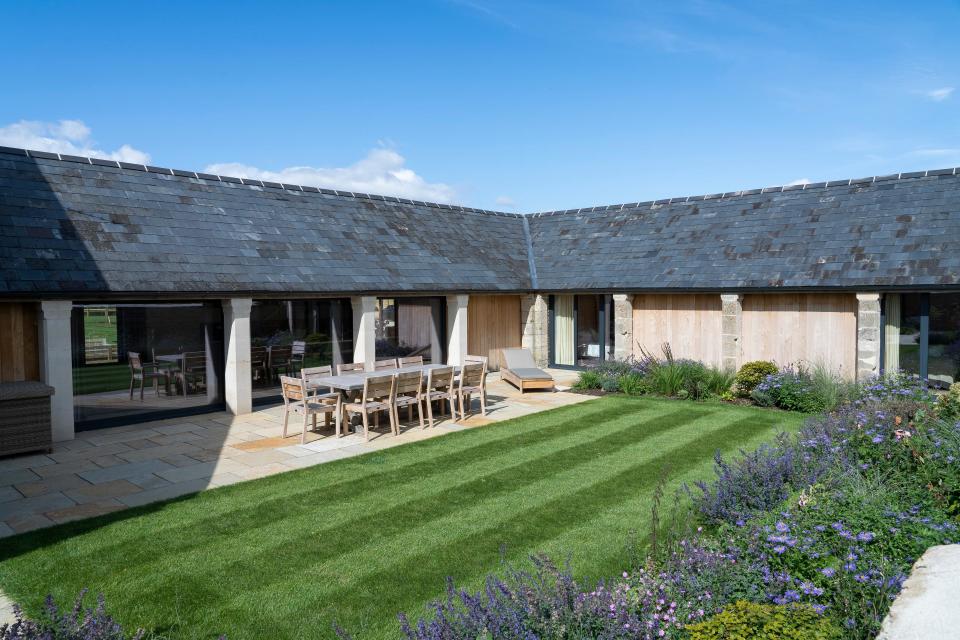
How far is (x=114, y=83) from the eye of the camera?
14641 mm

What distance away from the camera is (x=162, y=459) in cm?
898

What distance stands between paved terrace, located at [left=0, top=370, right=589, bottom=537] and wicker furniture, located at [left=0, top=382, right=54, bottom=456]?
0.64 ft

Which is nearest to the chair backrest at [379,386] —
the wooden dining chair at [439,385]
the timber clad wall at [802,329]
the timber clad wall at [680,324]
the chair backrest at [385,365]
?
the wooden dining chair at [439,385]

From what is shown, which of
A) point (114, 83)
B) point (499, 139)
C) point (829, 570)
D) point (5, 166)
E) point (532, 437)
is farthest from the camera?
point (499, 139)

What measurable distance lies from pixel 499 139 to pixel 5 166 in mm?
14160

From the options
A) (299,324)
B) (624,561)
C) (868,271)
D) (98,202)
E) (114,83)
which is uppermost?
(114,83)

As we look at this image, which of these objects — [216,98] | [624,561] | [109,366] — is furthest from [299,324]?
[624,561]

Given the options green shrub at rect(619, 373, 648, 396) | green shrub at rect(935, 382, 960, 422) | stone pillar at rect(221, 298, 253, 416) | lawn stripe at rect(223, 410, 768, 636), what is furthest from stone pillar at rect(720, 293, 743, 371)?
stone pillar at rect(221, 298, 253, 416)

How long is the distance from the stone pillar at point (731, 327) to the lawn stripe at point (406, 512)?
556 cm

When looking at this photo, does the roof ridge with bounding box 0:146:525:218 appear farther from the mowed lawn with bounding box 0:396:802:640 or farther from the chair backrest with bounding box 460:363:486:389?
the mowed lawn with bounding box 0:396:802:640

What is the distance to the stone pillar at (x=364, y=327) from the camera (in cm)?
1387

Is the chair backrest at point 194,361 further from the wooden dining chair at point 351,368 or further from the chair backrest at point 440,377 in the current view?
the chair backrest at point 440,377

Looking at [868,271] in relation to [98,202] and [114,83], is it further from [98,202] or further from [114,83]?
[114,83]

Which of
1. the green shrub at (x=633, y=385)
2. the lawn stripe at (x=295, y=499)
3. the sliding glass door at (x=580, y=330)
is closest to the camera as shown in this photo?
the lawn stripe at (x=295, y=499)
